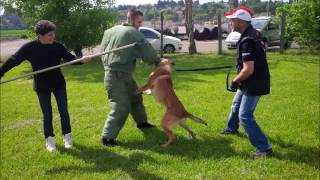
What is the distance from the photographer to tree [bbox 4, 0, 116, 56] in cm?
1770

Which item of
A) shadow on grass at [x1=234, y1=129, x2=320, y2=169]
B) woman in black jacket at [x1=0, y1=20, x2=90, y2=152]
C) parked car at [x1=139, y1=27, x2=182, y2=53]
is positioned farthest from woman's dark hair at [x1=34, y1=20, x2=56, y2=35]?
parked car at [x1=139, y1=27, x2=182, y2=53]

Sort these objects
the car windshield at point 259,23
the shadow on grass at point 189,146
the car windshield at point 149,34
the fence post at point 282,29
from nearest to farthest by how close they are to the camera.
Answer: the shadow on grass at point 189,146, the fence post at point 282,29, the car windshield at point 149,34, the car windshield at point 259,23

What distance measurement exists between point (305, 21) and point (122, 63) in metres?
13.0

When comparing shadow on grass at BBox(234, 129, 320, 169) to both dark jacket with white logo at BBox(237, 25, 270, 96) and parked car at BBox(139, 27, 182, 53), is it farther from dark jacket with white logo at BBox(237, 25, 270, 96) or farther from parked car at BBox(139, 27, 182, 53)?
parked car at BBox(139, 27, 182, 53)

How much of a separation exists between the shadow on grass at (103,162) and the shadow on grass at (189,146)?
0.36 metres

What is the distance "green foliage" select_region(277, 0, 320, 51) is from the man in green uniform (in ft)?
40.3

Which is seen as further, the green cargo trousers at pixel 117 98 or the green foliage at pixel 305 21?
the green foliage at pixel 305 21

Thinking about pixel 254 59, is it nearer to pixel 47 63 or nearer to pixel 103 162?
pixel 103 162

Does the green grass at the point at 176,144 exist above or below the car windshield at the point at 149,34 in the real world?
below

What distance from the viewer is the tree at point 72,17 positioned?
17703mm

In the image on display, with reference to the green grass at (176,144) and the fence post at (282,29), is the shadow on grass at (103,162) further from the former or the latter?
the fence post at (282,29)

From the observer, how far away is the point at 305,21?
17016 mm

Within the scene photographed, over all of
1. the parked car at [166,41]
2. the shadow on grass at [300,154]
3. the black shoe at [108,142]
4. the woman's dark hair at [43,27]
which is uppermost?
the woman's dark hair at [43,27]

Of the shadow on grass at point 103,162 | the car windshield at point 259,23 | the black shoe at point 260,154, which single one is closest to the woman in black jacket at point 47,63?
the shadow on grass at point 103,162
